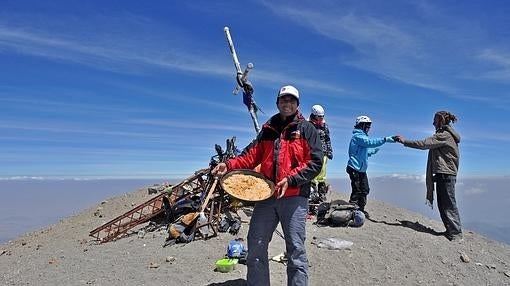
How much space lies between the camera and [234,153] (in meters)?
11.3

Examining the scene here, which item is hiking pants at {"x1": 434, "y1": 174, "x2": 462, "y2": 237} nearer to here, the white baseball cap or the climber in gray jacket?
the climber in gray jacket

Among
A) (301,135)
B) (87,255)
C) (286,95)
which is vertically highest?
(286,95)

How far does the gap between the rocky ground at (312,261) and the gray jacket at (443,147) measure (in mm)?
1574

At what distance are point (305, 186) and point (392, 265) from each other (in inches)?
144

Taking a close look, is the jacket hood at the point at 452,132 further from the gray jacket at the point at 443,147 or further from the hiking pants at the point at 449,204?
the hiking pants at the point at 449,204

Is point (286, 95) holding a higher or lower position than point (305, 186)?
higher

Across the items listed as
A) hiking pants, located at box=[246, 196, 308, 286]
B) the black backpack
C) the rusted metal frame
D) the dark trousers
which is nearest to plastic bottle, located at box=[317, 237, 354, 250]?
the black backpack

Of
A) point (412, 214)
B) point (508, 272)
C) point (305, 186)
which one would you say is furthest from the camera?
point (412, 214)

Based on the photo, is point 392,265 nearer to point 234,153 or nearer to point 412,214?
point 234,153

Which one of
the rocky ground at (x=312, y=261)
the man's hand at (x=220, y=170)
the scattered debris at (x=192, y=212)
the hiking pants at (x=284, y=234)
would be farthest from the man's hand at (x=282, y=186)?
Result: the scattered debris at (x=192, y=212)

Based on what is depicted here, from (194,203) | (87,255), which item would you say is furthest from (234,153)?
(87,255)

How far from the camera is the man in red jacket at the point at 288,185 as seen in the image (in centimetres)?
552

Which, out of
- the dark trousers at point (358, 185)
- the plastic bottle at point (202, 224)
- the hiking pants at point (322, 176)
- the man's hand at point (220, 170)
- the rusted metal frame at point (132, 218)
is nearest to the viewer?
the man's hand at point (220, 170)

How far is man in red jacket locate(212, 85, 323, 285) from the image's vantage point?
18.1 feet
